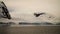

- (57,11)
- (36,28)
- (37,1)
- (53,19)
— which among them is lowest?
(36,28)

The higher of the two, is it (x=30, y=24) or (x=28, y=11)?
(x=28, y=11)

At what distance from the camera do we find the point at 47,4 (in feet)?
5.05

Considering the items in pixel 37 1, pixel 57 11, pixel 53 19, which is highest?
pixel 37 1

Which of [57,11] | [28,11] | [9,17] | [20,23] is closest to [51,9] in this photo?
[57,11]

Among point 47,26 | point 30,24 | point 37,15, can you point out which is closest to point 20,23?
point 30,24

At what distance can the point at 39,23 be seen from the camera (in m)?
1.51

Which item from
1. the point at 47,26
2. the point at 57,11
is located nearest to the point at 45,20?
the point at 47,26

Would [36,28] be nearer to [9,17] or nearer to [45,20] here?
[45,20]

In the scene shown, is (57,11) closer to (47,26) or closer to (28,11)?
(47,26)

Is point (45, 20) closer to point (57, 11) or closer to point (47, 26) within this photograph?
point (47, 26)

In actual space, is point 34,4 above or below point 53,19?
above

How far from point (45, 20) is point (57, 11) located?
0.64 feet

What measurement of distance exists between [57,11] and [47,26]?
237 mm

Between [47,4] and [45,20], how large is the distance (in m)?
0.21
